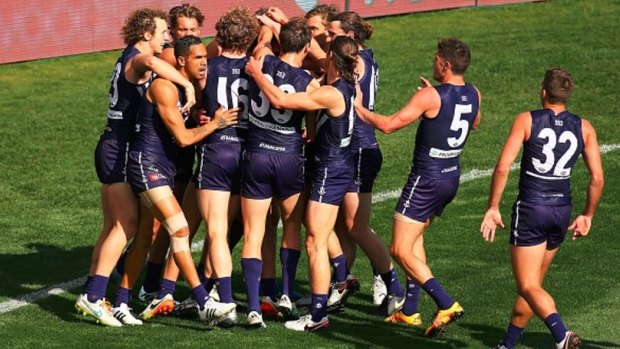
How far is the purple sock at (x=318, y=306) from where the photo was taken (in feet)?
38.5

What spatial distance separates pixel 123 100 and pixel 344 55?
6.86 ft

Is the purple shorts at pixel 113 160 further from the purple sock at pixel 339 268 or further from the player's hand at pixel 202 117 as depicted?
the purple sock at pixel 339 268

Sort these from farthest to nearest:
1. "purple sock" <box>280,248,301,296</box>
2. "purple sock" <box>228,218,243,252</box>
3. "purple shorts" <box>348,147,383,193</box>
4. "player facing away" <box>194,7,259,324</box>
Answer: "purple sock" <box>228,218,243,252</box> → "purple shorts" <box>348,147,383,193</box> → "purple sock" <box>280,248,301,296</box> → "player facing away" <box>194,7,259,324</box>

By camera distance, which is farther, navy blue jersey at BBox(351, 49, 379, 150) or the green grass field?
navy blue jersey at BBox(351, 49, 379, 150)

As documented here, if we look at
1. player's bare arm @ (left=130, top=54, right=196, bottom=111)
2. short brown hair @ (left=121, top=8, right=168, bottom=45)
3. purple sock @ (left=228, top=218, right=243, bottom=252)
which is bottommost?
purple sock @ (left=228, top=218, right=243, bottom=252)

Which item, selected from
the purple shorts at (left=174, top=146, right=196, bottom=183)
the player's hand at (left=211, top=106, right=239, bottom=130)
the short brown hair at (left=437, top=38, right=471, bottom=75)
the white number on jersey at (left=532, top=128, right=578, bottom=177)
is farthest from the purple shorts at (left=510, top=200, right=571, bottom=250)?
the purple shorts at (left=174, top=146, right=196, bottom=183)

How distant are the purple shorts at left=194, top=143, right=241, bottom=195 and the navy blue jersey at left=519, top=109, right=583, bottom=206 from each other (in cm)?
258

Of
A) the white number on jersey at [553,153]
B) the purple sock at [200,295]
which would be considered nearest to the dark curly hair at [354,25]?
the white number on jersey at [553,153]

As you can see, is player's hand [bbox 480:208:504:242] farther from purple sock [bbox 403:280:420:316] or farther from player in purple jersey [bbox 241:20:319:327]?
Answer: player in purple jersey [bbox 241:20:319:327]

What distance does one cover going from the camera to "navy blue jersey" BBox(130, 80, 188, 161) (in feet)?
39.0

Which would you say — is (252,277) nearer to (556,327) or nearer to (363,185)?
(363,185)

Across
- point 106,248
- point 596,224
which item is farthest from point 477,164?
point 106,248

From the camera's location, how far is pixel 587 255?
47.1 ft

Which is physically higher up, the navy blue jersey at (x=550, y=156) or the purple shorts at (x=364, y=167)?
the navy blue jersey at (x=550, y=156)
